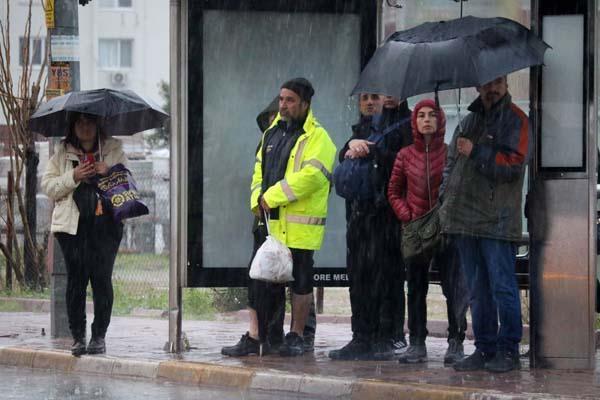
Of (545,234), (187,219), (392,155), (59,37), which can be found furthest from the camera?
(59,37)

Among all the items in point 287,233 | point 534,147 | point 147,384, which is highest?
point 534,147

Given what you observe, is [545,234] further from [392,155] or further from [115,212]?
[115,212]

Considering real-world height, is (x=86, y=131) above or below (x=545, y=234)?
above

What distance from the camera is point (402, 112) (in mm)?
10250

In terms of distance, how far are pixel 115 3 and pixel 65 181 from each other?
4819 cm

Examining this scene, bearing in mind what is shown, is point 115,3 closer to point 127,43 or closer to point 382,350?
point 127,43

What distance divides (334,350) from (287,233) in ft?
3.25

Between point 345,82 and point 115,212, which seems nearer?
point 115,212

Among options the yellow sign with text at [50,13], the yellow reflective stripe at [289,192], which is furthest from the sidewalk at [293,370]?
the yellow sign with text at [50,13]

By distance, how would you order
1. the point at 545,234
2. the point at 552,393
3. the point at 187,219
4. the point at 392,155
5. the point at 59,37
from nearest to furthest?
the point at 552,393 → the point at 545,234 → the point at 392,155 → the point at 187,219 → the point at 59,37

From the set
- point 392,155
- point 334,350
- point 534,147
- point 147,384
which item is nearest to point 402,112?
point 392,155

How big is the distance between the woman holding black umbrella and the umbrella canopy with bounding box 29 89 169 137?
0.19 metres

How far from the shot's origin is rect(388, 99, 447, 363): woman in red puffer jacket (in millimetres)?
9664

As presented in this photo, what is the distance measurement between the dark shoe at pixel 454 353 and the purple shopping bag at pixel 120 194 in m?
2.51
